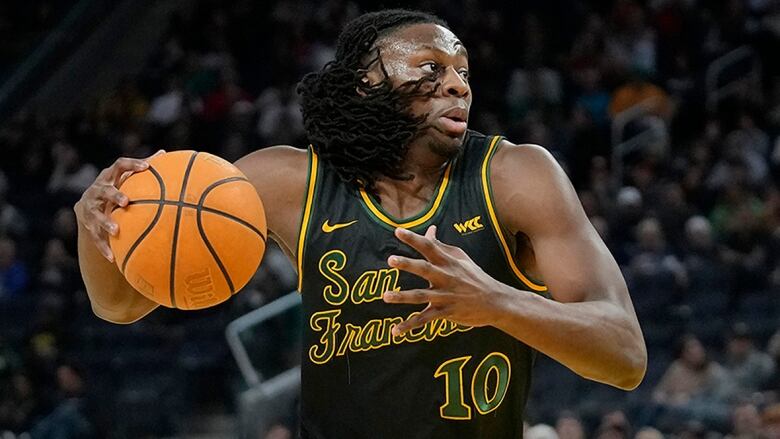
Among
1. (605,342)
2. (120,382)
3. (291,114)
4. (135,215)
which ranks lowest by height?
(120,382)

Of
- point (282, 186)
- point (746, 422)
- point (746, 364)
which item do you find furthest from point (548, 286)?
point (746, 364)

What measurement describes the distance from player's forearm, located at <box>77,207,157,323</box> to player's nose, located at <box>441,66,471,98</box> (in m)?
1.06

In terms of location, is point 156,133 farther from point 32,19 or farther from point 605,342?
point 605,342

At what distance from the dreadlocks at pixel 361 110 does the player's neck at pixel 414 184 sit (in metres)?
0.03

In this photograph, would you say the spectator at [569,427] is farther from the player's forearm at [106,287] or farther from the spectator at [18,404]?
the player's forearm at [106,287]

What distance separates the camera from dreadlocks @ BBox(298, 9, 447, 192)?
3.71m

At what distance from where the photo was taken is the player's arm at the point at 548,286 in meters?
2.93

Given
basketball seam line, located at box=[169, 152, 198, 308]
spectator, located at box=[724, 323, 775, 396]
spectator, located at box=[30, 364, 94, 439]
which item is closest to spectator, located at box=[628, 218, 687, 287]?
spectator, located at box=[724, 323, 775, 396]

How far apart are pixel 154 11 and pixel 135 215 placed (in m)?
13.5

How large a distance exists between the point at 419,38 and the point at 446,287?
3.44ft

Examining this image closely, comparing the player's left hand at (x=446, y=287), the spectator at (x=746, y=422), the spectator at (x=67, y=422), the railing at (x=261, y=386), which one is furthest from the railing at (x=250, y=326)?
the player's left hand at (x=446, y=287)

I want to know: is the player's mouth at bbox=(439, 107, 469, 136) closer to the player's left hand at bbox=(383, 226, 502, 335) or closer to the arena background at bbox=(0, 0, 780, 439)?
the player's left hand at bbox=(383, 226, 502, 335)

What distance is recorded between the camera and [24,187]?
13.2 m

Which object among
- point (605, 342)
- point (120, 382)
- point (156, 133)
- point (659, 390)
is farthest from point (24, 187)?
point (605, 342)
